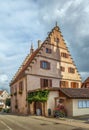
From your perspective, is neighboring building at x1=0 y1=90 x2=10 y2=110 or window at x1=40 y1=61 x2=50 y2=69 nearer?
window at x1=40 y1=61 x2=50 y2=69

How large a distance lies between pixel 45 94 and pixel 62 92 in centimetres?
255

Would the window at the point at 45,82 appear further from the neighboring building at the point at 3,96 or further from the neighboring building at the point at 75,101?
the neighboring building at the point at 3,96

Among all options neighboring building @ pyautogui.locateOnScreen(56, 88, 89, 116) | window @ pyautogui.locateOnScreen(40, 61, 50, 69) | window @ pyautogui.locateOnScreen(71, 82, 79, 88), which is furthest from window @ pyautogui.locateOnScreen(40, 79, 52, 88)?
neighboring building @ pyautogui.locateOnScreen(56, 88, 89, 116)

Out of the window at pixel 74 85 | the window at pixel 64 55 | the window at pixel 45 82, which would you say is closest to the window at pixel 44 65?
the window at pixel 45 82

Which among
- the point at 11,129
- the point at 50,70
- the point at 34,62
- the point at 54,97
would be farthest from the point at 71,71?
the point at 11,129

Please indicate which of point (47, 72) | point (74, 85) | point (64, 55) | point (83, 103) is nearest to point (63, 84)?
point (74, 85)

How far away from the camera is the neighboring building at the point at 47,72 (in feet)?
169

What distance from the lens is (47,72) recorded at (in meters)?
54.0

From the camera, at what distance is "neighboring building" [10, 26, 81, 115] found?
5150cm

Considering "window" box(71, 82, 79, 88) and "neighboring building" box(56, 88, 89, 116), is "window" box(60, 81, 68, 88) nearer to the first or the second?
"window" box(71, 82, 79, 88)

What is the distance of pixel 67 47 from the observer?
59.8 metres

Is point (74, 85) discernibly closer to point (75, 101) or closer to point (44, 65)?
point (44, 65)

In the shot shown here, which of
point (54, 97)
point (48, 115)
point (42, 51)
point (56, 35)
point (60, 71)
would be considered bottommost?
point (48, 115)

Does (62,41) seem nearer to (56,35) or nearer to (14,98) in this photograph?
(56,35)
